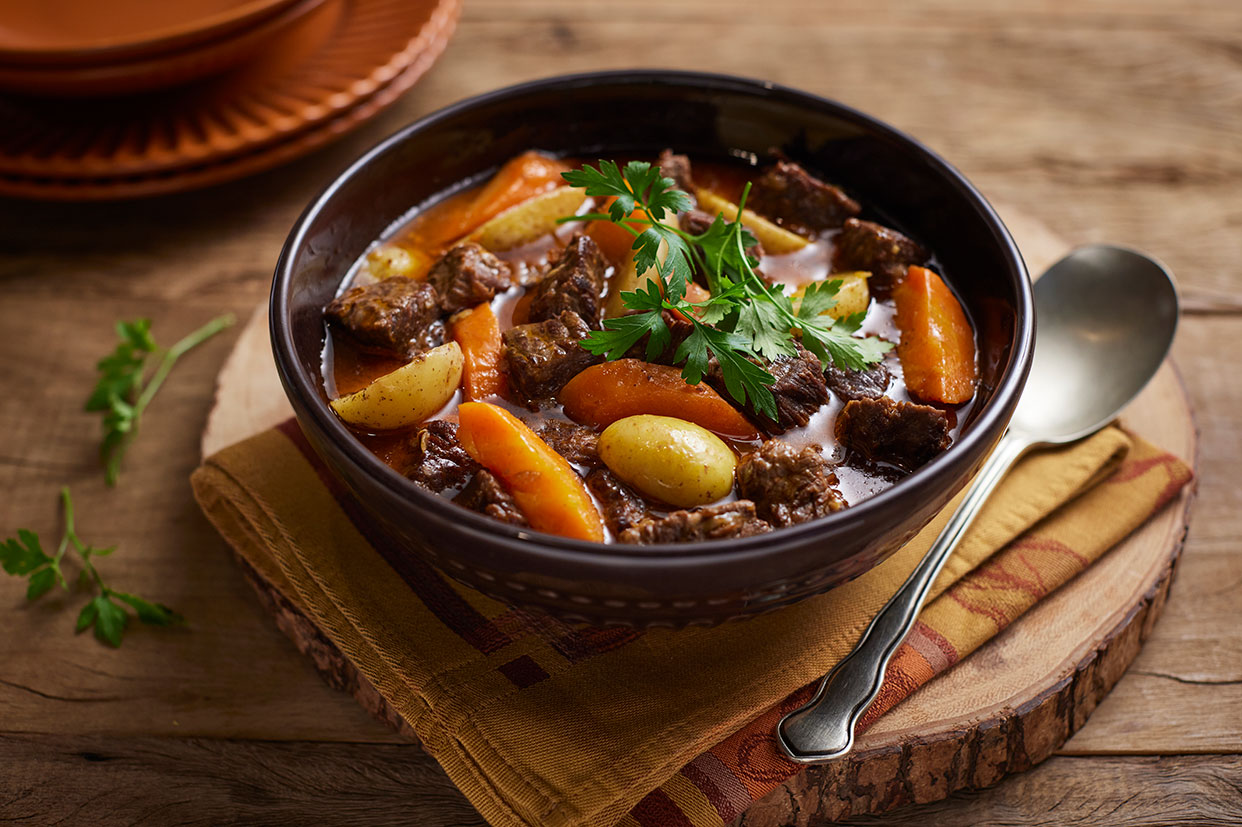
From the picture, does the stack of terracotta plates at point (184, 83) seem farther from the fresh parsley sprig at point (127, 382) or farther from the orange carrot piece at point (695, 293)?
the orange carrot piece at point (695, 293)

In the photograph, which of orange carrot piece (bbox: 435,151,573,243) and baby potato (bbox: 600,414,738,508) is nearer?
baby potato (bbox: 600,414,738,508)

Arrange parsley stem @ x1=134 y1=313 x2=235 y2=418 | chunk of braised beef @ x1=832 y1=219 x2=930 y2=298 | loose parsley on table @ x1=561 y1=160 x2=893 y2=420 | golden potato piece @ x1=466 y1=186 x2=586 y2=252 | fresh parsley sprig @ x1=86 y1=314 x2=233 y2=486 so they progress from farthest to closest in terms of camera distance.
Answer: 1. parsley stem @ x1=134 y1=313 x2=235 y2=418
2. fresh parsley sprig @ x1=86 y1=314 x2=233 y2=486
3. golden potato piece @ x1=466 y1=186 x2=586 y2=252
4. chunk of braised beef @ x1=832 y1=219 x2=930 y2=298
5. loose parsley on table @ x1=561 y1=160 x2=893 y2=420

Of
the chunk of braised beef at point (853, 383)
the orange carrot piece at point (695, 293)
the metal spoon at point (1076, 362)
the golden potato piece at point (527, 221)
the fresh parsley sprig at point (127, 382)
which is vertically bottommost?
the fresh parsley sprig at point (127, 382)

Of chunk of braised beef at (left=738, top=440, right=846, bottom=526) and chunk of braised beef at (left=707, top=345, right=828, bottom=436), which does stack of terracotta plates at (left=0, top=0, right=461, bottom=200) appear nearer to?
chunk of braised beef at (left=707, top=345, right=828, bottom=436)

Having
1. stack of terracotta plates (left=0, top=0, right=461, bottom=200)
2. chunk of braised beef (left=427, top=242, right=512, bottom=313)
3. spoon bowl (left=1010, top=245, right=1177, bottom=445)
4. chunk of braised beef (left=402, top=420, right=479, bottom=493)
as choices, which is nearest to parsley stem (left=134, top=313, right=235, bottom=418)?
stack of terracotta plates (left=0, top=0, right=461, bottom=200)

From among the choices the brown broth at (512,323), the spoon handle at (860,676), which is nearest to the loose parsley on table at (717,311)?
the brown broth at (512,323)

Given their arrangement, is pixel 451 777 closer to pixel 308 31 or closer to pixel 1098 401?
pixel 1098 401

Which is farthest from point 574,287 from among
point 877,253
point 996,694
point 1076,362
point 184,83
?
point 184,83
